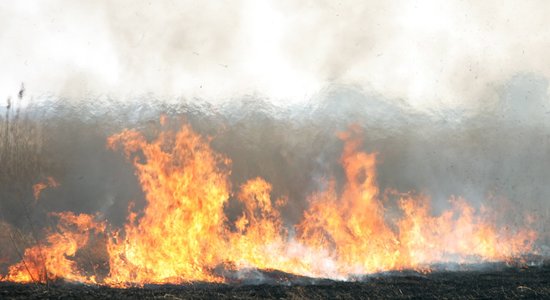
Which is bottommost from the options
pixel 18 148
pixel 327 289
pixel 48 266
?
pixel 327 289

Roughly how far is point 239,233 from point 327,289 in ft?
23.5

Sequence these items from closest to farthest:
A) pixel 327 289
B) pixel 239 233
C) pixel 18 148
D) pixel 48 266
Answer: pixel 327 289, pixel 48 266, pixel 239 233, pixel 18 148

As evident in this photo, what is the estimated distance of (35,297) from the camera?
1791cm

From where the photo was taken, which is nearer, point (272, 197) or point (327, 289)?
point (327, 289)

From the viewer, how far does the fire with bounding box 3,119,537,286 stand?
78.1 ft

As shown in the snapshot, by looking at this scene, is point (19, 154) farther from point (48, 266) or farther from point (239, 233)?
point (239, 233)

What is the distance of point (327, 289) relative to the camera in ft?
69.1

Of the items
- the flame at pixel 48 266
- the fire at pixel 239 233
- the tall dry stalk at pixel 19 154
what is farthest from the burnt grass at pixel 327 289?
the tall dry stalk at pixel 19 154

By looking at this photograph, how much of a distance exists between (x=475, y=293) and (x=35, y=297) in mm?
17981

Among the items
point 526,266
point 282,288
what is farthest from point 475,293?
point 526,266

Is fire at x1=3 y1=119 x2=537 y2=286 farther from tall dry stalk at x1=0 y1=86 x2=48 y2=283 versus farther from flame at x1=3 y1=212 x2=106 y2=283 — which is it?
tall dry stalk at x1=0 y1=86 x2=48 y2=283

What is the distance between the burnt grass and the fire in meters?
1.79

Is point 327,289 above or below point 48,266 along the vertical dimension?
below

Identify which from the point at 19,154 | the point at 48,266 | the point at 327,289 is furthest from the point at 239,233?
the point at 19,154
